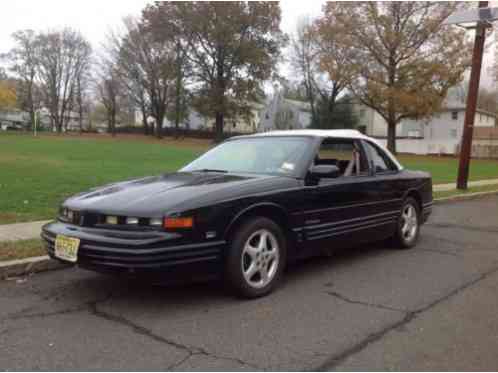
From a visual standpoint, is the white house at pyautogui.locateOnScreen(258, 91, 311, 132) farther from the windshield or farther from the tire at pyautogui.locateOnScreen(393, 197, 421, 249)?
the windshield

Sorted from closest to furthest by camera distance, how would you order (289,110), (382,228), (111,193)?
(111,193), (382,228), (289,110)

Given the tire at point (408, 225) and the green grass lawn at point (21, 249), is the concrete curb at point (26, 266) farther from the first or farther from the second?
the tire at point (408, 225)

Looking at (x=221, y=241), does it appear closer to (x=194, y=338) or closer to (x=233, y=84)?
(x=194, y=338)

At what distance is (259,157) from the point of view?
5.13 metres

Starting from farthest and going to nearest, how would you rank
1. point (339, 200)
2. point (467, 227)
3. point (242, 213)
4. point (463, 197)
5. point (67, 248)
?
point (463, 197) → point (467, 227) → point (339, 200) → point (242, 213) → point (67, 248)

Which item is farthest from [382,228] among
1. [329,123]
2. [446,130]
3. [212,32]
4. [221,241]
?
[446,130]

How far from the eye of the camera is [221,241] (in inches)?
155

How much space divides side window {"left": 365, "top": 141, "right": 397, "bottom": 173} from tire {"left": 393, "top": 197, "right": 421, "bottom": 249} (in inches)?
20.9

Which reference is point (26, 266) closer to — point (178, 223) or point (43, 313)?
point (43, 313)

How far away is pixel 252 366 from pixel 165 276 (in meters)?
1.08

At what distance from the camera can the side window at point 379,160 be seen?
5938 millimetres

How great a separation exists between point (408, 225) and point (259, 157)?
255 centimetres

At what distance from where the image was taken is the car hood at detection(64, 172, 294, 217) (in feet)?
12.4

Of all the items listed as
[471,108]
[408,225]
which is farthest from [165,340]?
[471,108]
